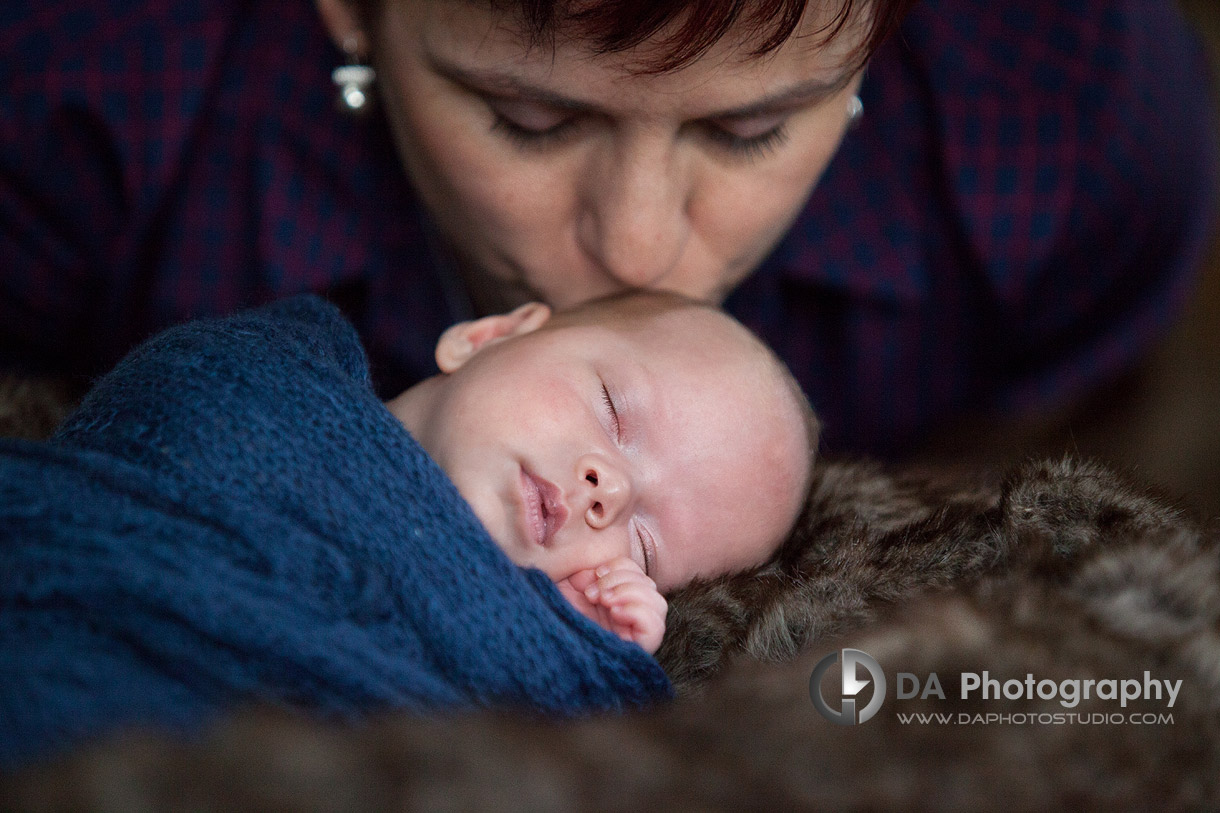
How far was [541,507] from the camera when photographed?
3.44 feet

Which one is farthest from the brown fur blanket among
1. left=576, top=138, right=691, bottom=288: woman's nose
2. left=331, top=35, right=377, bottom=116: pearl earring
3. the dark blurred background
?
the dark blurred background

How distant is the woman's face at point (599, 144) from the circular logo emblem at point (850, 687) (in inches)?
24.7

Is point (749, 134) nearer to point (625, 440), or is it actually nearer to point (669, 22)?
point (669, 22)

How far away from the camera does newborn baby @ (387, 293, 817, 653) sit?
1.04 m

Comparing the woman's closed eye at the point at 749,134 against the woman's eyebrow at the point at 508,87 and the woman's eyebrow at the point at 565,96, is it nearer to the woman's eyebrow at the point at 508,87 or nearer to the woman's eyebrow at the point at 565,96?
the woman's eyebrow at the point at 565,96

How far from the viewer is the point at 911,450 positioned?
79.7 inches

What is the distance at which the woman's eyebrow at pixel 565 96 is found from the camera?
1.10 metres

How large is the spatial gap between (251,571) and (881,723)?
48 centimetres

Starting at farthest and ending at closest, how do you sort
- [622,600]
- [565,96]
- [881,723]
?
[565,96] → [622,600] → [881,723]

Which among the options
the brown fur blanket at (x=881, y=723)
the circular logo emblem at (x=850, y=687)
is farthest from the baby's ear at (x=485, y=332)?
the circular logo emblem at (x=850, y=687)

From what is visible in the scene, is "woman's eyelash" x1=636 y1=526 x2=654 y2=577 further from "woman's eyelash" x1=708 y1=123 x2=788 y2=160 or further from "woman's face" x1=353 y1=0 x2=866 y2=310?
"woman's eyelash" x1=708 y1=123 x2=788 y2=160

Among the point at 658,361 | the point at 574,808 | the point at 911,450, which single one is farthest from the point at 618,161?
the point at 911,450

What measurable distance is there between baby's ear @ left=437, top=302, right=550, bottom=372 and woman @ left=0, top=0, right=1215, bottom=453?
7cm

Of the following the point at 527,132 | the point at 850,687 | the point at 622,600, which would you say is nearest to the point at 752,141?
the point at 527,132
